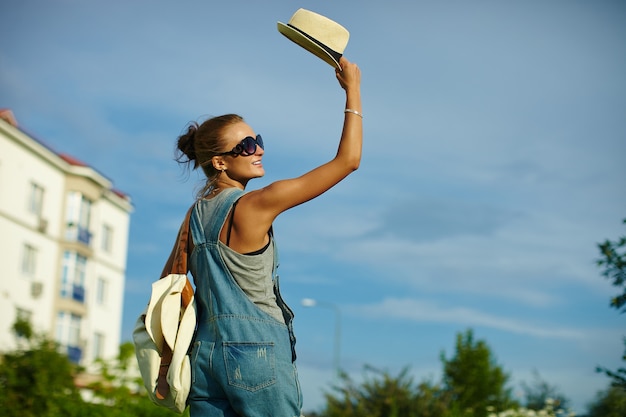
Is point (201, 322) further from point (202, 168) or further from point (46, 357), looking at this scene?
point (46, 357)

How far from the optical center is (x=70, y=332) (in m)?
44.2

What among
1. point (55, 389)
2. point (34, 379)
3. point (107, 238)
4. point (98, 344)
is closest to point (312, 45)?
point (55, 389)

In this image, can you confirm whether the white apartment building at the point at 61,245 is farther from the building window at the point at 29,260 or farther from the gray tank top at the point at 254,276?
the gray tank top at the point at 254,276

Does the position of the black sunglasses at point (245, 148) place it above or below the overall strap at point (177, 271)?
above

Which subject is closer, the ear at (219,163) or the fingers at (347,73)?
the fingers at (347,73)

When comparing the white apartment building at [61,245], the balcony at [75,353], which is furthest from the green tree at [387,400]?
A: the balcony at [75,353]

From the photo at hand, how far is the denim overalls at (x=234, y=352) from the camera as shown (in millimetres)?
2984

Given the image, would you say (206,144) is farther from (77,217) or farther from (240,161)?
(77,217)

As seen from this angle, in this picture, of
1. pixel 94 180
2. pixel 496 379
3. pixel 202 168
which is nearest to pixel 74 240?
pixel 94 180

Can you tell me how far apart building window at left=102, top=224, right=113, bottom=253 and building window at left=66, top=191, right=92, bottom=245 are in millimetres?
2878

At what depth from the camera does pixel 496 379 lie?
21.1 meters

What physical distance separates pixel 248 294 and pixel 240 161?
65 cm

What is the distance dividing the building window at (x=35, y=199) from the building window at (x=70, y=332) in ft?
18.8

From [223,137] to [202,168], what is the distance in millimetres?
200
